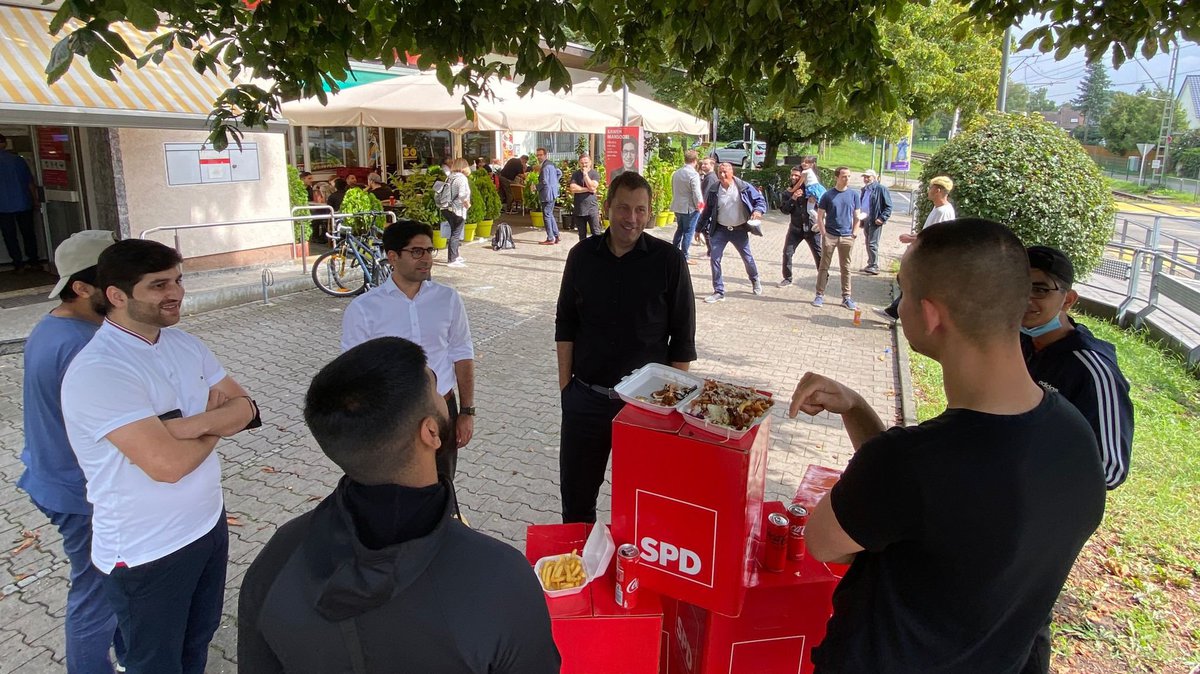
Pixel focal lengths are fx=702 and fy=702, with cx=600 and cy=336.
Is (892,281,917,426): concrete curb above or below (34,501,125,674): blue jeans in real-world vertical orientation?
below

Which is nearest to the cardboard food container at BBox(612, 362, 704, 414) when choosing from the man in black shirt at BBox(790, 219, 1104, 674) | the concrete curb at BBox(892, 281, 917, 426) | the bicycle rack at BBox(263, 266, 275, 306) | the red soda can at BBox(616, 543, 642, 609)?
the red soda can at BBox(616, 543, 642, 609)

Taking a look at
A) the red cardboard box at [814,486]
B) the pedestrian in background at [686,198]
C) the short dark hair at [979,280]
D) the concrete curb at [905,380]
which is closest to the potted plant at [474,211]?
the pedestrian in background at [686,198]

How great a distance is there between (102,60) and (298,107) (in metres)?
9.58

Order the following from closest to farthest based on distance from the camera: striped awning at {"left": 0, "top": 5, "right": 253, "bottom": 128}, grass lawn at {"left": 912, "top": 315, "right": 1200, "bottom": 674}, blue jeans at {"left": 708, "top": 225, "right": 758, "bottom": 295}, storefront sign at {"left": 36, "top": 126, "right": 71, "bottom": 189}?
1. grass lawn at {"left": 912, "top": 315, "right": 1200, "bottom": 674}
2. striped awning at {"left": 0, "top": 5, "right": 253, "bottom": 128}
3. storefront sign at {"left": 36, "top": 126, "right": 71, "bottom": 189}
4. blue jeans at {"left": 708, "top": 225, "right": 758, "bottom": 295}

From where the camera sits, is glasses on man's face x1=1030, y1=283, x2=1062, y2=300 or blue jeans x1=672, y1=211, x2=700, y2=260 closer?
glasses on man's face x1=1030, y1=283, x2=1062, y2=300

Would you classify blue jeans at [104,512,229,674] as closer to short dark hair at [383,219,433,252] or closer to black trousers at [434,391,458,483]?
black trousers at [434,391,458,483]

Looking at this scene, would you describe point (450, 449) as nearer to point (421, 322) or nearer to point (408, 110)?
point (421, 322)

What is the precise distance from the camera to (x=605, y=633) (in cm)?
250

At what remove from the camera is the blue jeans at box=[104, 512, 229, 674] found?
2.52 meters

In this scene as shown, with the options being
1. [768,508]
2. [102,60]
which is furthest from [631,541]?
[102,60]

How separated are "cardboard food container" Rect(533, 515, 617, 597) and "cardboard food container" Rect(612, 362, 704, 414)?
A: 54cm

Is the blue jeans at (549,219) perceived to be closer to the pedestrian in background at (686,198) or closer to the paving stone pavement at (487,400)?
the paving stone pavement at (487,400)

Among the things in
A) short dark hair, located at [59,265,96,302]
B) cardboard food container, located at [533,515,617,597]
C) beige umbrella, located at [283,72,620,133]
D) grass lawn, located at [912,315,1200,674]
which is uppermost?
beige umbrella, located at [283,72,620,133]

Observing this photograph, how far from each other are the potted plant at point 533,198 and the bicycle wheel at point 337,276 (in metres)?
7.51
